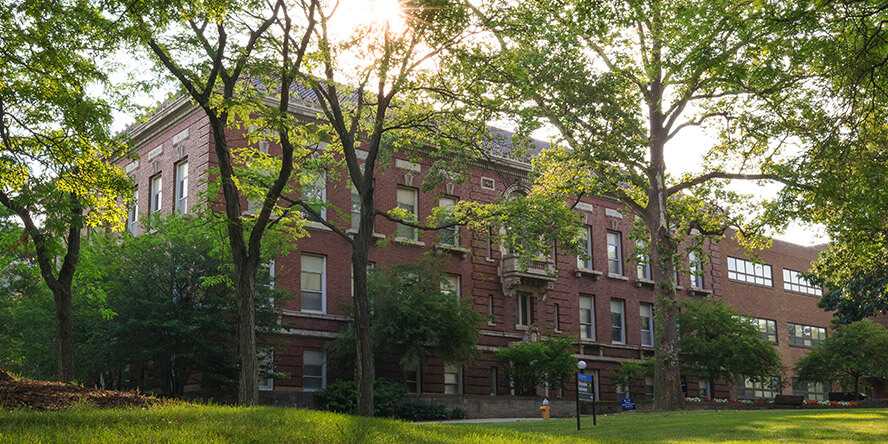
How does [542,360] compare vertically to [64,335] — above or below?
below

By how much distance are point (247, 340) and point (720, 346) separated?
28.5m

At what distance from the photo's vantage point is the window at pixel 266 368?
30.4 m

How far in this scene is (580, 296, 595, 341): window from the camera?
46.8 metres

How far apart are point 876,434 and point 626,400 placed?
2455cm

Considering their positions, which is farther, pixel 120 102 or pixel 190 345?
pixel 190 345

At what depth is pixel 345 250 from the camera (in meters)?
37.3

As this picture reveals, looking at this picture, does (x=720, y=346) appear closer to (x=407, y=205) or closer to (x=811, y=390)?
(x=407, y=205)

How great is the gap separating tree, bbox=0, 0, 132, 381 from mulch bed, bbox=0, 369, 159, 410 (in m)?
4.23

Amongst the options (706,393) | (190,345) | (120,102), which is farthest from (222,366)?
(706,393)

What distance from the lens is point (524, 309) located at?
1714 inches

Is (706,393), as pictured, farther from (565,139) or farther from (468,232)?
(565,139)

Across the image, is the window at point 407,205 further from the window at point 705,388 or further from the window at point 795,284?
the window at point 795,284

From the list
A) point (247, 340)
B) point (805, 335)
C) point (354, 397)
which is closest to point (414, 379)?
point (354, 397)

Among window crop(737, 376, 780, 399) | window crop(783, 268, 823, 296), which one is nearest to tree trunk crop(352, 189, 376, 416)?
window crop(737, 376, 780, 399)
